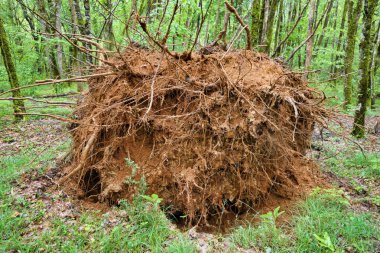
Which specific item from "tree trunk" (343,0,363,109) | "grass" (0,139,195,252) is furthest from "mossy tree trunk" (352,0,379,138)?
"grass" (0,139,195,252)

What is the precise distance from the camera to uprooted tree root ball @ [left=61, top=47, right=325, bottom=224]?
3768mm

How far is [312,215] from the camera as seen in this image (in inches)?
134

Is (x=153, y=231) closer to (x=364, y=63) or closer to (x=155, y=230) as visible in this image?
(x=155, y=230)

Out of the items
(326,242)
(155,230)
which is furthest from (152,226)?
(326,242)

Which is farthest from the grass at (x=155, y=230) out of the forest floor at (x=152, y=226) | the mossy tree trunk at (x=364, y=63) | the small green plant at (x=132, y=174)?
the mossy tree trunk at (x=364, y=63)

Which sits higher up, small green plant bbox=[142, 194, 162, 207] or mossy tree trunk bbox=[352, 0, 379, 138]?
mossy tree trunk bbox=[352, 0, 379, 138]

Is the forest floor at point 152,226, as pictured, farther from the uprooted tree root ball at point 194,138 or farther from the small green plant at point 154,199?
the uprooted tree root ball at point 194,138

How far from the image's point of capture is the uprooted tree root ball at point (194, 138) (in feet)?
12.4

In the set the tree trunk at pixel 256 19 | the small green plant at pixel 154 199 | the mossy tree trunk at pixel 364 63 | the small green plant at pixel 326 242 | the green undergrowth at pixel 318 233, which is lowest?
the green undergrowth at pixel 318 233

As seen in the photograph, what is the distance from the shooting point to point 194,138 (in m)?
3.85

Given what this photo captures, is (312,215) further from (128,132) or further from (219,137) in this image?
(128,132)

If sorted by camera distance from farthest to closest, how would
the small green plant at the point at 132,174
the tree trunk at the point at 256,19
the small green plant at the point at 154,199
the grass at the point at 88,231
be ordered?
the tree trunk at the point at 256,19 < the small green plant at the point at 132,174 < the small green plant at the point at 154,199 < the grass at the point at 88,231

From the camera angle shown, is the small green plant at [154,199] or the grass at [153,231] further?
the small green plant at [154,199]

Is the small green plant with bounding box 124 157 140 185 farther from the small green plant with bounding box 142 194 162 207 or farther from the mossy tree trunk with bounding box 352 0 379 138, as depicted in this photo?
the mossy tree trunk with bounding box 352 0 379 138
